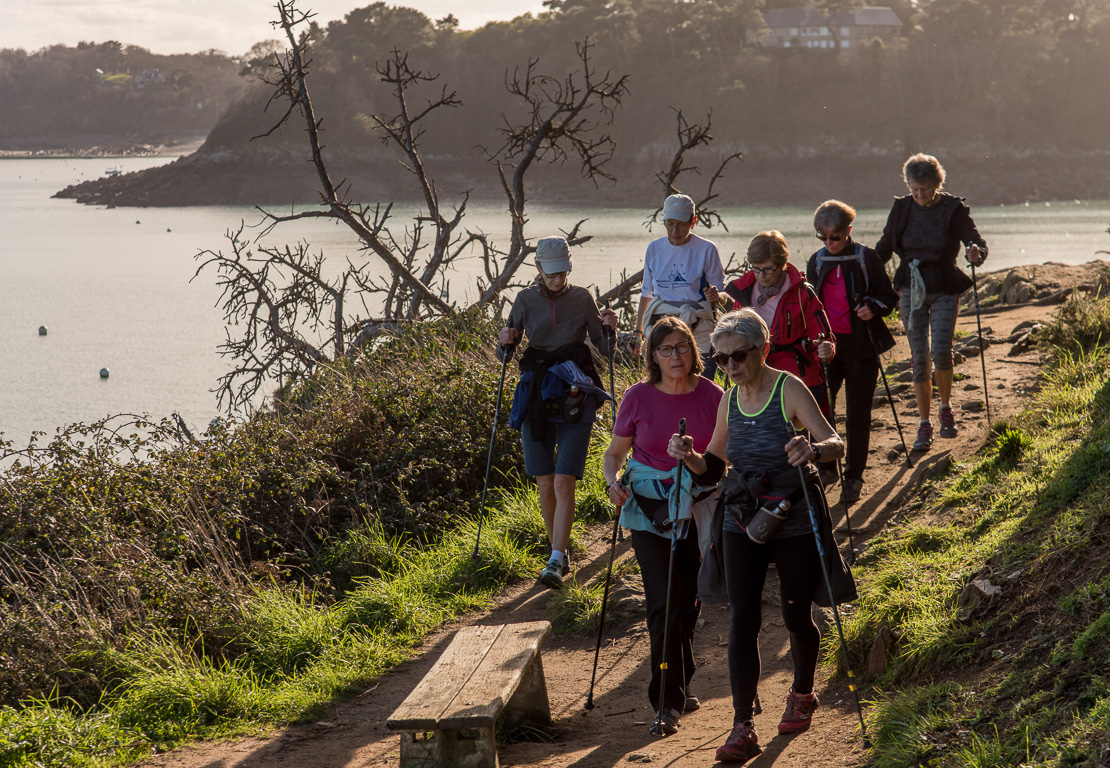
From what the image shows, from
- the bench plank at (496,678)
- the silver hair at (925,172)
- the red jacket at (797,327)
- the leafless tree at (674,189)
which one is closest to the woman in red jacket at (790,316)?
the red jacket at (797,327)

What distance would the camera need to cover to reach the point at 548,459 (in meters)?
5.61

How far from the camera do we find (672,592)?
151 inches

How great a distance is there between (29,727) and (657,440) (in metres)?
3.08

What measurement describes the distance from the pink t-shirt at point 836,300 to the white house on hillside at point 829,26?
325 ft

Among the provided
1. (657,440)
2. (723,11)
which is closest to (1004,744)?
(657,440)

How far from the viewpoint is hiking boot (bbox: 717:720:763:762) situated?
11.1 ft

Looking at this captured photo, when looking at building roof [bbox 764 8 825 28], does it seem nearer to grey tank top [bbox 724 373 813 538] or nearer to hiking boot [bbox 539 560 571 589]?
hiking boot [bbox 539 560 571 589]

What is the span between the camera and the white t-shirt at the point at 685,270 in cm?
587

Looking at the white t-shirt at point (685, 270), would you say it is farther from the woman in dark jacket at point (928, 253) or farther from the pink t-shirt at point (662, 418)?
the pink t-shirt at point (662, 418)

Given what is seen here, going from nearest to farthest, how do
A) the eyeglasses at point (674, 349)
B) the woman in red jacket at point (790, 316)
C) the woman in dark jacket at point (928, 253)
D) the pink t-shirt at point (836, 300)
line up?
1. the eyeglasses at point (674, 349)
2. the woman in red jacket at point (790, 316)
3. the pink t-shirt at point (836, 300)
4. the woman in dark jacket at point (928, 253)

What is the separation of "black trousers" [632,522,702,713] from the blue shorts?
1619 mm

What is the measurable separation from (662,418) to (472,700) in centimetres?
130

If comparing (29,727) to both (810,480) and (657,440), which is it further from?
(810,480)

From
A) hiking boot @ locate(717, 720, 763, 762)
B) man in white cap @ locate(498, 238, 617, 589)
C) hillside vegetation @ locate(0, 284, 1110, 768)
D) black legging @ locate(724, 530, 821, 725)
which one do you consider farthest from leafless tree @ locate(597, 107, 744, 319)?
hiking boot @ locate(717, 720, 763, 762)
